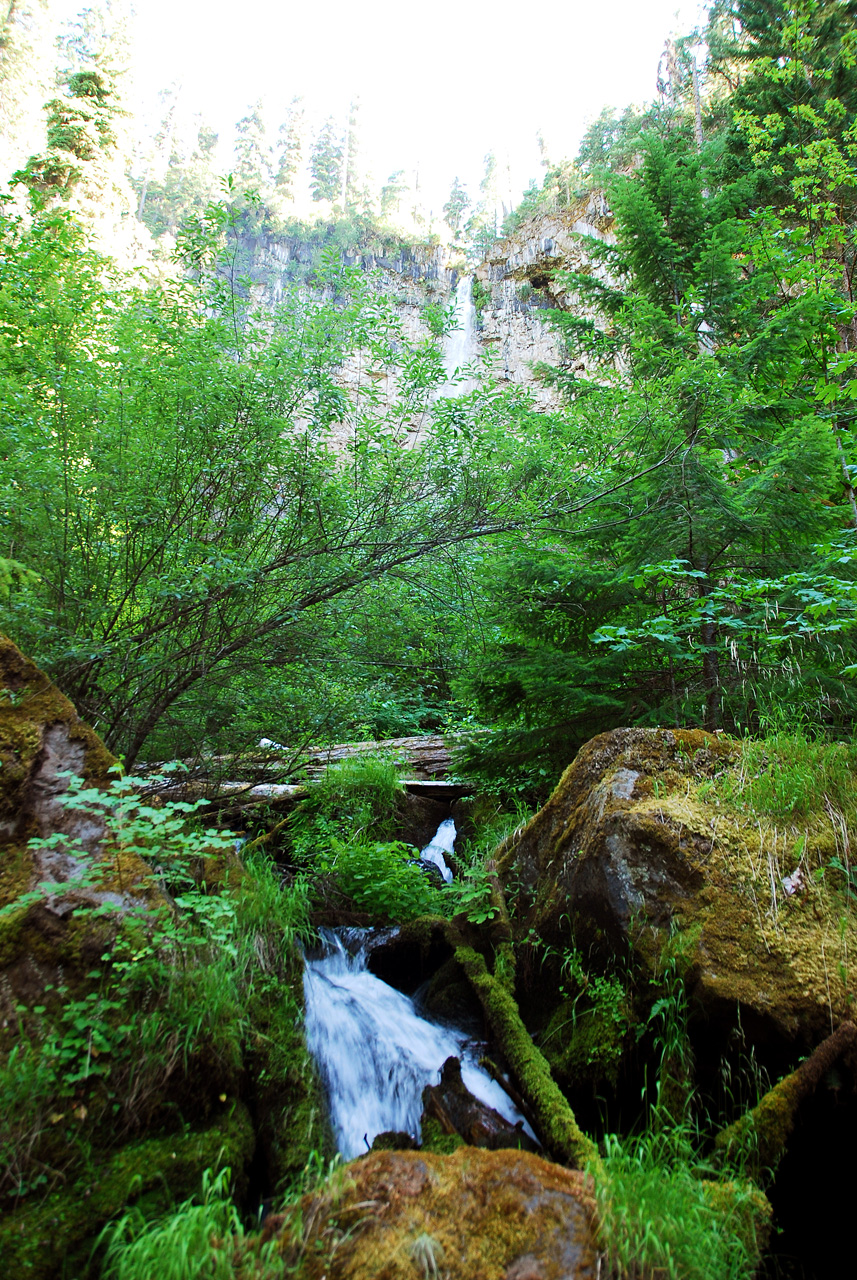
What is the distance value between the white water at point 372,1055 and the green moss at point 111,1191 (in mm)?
838

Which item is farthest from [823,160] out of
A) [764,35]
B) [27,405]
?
[27,405]

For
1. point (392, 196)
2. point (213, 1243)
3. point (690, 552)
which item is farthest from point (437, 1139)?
point (392, 196)

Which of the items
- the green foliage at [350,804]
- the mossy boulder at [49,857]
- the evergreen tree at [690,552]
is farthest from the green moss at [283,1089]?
the evergreen tree at [690,552]

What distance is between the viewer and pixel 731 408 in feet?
17.2

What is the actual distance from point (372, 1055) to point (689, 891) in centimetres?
227

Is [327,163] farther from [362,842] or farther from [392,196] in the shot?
[362,842]

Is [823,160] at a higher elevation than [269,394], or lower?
higher

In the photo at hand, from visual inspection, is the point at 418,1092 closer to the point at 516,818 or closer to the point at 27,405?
the point at 516,818

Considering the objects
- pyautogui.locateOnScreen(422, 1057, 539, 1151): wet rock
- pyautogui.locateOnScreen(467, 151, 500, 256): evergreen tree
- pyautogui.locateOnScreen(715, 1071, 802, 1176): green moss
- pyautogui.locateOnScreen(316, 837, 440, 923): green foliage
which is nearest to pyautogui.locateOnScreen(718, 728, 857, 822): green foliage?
pyautogui.locateOnScreen(715, 1071, 802, 1176): green moss

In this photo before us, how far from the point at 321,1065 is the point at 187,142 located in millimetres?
63619

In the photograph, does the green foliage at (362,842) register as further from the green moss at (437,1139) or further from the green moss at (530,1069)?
the green moss at (437,1139)

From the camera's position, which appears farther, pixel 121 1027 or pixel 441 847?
pixel 441 847

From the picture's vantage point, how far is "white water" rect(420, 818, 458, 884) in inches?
284

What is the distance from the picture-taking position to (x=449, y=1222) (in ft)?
6.67
